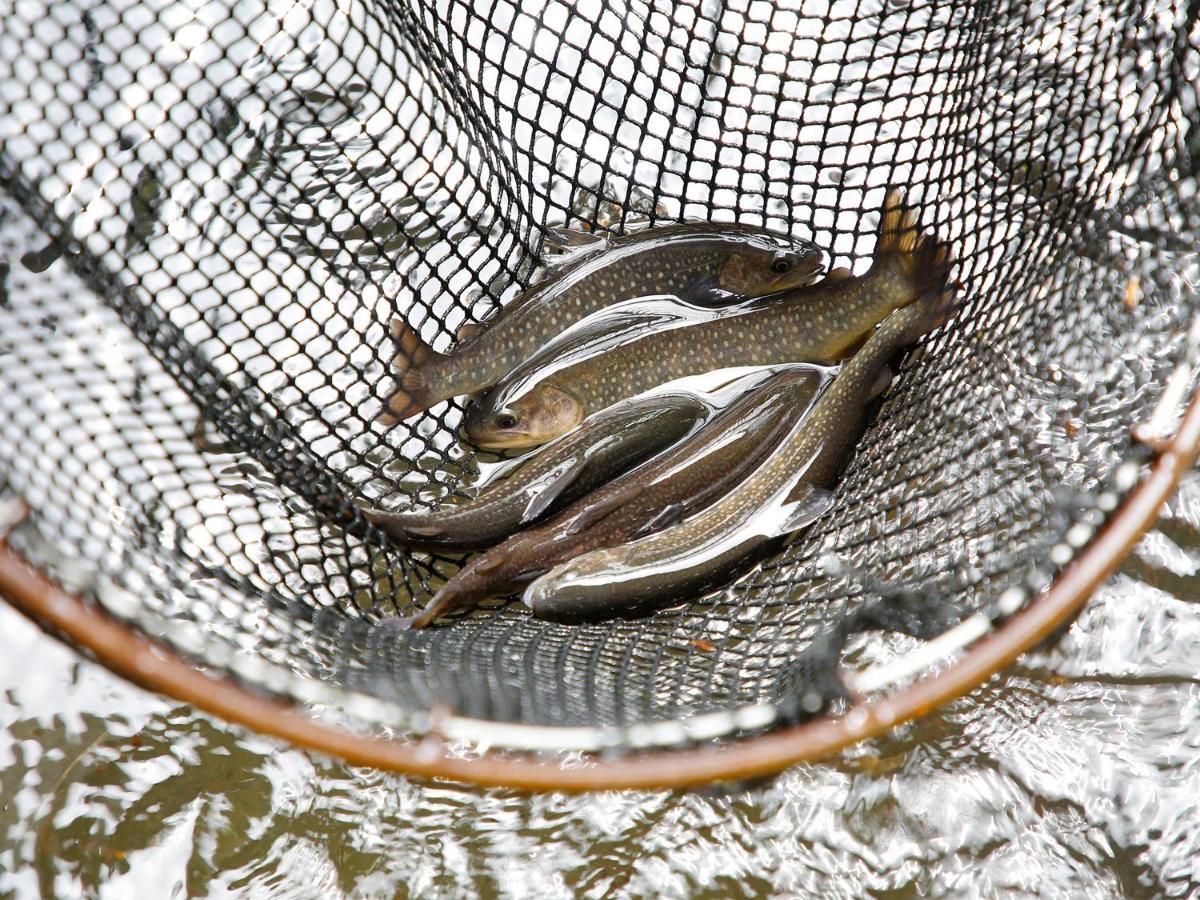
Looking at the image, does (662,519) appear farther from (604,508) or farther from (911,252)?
(911,252)

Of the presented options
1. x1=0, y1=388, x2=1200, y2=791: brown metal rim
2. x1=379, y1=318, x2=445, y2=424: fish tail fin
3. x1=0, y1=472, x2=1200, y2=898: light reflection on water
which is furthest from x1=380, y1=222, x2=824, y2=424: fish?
x1=0, y1=388, x2=1200, y2=791: brown metal rim

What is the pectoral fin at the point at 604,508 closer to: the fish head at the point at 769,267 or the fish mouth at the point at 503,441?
the fish mouth at the point at 503,441

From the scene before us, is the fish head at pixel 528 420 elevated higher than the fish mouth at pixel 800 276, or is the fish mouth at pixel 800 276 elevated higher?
the fish mouth at pixel 800 276

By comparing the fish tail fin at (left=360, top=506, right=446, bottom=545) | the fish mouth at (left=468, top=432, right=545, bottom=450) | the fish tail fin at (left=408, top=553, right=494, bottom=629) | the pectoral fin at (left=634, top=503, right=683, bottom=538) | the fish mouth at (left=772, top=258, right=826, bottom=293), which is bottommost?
the fish tail fin at (left=408, top=553, right=494, bottom=629)

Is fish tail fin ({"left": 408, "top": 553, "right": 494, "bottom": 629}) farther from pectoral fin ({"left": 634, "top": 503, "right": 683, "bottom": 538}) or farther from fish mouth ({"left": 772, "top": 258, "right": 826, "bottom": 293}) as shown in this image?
fish mouth ({"left": 772, "top": 258, "right": 826, "bottom": 293})

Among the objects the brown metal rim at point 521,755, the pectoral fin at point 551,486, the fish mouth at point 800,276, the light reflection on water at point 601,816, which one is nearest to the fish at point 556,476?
the pectoral fin at point 551,486
